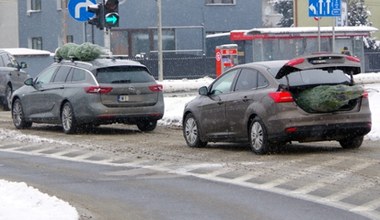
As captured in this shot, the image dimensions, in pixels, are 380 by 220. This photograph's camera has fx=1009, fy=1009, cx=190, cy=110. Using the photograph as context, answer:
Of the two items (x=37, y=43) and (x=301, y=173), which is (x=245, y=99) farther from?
(x=37, y=43)

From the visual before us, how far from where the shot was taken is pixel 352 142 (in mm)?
15547

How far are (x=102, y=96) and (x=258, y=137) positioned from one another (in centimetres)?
548

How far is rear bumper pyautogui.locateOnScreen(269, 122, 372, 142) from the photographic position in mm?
14672

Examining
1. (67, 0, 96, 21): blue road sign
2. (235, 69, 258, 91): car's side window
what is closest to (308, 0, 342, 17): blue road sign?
(67, 0, 96, 21): blue road sign

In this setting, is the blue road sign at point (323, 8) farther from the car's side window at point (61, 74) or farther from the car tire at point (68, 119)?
the car tire at point (68, 119)

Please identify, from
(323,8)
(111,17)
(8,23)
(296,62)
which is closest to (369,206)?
(296,62)

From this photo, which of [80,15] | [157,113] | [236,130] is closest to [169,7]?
[80,15]

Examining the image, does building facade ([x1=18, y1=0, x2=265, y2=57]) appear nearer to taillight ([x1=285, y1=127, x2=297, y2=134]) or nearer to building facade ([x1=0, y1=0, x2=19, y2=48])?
building facade ([x1=0, y1=0, x2=19, y2=48])

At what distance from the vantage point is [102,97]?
64.8 ft

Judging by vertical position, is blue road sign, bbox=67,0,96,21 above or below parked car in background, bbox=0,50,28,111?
above

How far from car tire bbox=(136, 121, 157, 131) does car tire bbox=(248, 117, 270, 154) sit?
5421 millimetres

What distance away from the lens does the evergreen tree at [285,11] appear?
3255 inches

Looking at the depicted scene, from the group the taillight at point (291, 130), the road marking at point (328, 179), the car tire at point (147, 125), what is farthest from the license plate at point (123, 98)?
the road marking at point (328, 179)

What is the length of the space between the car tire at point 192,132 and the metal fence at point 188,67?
33.9 m
